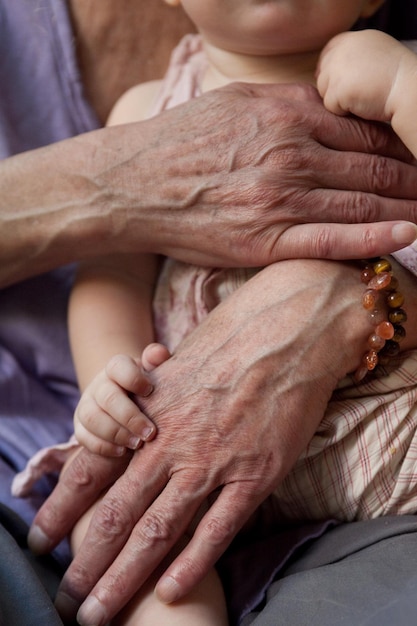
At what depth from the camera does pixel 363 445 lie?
105cm

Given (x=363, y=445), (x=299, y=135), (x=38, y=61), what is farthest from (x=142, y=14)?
(x=363, y=445)

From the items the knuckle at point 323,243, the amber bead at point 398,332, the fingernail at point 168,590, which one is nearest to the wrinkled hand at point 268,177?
the knuckle at point 323,243

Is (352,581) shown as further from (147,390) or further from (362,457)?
(147,390)

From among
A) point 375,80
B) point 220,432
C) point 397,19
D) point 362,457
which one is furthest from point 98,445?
point 397,19

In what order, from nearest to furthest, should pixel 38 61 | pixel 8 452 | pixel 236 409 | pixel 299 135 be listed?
pixel 236 409
pixel 299 135
pixel 8 452
pixel 38 61

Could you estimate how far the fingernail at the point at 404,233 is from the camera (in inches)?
39.9

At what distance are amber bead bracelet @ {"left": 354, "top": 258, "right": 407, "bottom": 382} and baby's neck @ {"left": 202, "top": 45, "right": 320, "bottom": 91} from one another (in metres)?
0.39

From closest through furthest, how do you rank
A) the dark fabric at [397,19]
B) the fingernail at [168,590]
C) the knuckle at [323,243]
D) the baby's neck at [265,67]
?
the fingernail at [168,590], the knuckle at [323,243], the baby's neck at [265,67], the dark fabric at [397,19]

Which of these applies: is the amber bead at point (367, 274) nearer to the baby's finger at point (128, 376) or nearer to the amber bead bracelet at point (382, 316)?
the amber bead bracelet at point (382, 316)

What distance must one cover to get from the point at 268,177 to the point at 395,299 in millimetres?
249

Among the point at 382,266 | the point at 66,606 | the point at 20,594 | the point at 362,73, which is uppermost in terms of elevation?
the point at 362,73

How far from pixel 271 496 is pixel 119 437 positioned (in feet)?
0.82

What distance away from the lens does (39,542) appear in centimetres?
111

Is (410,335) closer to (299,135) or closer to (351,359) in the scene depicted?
(351,359)
